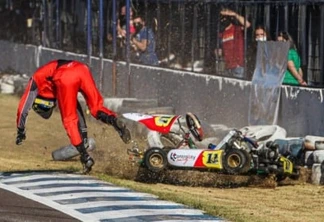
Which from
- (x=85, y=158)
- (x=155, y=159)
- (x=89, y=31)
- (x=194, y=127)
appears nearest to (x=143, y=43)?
(x=89, y=31)

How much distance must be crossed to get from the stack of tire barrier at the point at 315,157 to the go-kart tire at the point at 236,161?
0.83 m

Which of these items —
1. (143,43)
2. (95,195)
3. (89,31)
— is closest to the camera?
(95,195)

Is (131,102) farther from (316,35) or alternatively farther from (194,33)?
(316,35)

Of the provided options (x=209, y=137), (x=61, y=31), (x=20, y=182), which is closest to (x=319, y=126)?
(x=209, y=137)

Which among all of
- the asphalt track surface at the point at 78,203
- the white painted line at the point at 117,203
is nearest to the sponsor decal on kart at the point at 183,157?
the asphalt track surface at the point at 78,203

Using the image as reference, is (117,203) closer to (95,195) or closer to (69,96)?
(95,195)

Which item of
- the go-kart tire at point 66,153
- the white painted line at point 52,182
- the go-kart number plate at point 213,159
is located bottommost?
the white painted line at point 52,182

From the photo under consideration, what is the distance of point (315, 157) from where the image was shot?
14.2m

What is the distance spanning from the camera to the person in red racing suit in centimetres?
1430

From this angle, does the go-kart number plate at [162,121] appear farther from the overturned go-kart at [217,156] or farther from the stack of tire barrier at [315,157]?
the stack of tire barrier at [315,157]

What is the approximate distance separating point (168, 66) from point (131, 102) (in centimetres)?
91

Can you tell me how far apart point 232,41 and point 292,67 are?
2.31 metres

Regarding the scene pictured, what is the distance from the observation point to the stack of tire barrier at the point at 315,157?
14.0 meters

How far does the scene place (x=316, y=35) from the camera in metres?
15.9
